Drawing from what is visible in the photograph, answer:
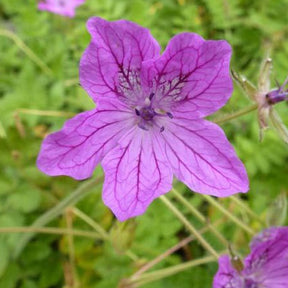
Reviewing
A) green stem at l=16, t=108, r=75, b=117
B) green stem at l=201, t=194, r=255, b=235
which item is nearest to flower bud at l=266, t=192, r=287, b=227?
green stem at l=201, t=194, r=255, b=235

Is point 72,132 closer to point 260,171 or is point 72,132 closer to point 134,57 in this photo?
point 134,57

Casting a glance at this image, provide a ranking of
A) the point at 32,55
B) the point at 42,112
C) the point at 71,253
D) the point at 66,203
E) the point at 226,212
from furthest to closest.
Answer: the point at 32,55 < the point at 42,112 < the point at 71,253 < the point at 226,212 < the point at 66,203

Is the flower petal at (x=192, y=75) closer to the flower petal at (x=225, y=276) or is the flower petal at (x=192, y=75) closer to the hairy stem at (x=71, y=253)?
the flower petal at (x=225, y=276)

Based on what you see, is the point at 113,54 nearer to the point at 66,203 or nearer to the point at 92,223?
the point at 66,203

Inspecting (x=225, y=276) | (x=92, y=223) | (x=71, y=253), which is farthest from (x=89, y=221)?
(x=225, y=276)

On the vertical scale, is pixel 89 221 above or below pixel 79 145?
below

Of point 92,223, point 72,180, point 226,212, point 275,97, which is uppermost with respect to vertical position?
point 275,97

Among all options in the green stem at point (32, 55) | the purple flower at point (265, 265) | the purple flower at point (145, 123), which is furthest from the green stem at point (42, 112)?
the purple flower at point (265, 265)

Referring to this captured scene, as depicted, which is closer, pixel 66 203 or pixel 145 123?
pixel 145 123
